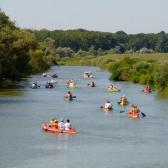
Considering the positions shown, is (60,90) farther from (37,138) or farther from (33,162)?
(33,162)

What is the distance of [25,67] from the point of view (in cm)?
8869

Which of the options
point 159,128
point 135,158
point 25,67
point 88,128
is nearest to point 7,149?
point 135,158

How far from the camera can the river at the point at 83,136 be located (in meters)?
34.3

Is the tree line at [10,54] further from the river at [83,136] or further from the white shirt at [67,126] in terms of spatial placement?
the white shirt at [67,126]

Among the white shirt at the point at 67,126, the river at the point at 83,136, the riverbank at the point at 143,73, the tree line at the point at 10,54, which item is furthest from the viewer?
the tree line at the point at 10,54

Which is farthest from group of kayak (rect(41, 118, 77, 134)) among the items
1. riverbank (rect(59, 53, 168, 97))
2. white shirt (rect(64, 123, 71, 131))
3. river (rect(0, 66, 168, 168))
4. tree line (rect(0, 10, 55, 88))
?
tree line (rect(0, 10, 55, 88))

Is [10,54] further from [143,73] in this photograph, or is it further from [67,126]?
[67,126]

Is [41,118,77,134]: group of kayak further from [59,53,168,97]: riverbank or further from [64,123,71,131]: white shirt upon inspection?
[59,53,168,97]: riverbank

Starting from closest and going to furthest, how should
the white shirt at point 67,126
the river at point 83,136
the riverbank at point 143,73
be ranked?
the river at point 83,136, the white shirt at point 67,126, the riverbank at point 143,73

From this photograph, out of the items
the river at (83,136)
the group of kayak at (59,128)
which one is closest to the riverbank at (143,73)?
the river at (83,136)

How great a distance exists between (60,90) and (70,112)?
24.6m

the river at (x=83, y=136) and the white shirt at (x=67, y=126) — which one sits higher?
the white shirt at (x=67, y=126)

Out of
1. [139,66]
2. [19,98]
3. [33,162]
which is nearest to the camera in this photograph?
[33,162]

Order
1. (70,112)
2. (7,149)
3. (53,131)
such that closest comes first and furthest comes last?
(7,149) → (53,131) → (70,112)
